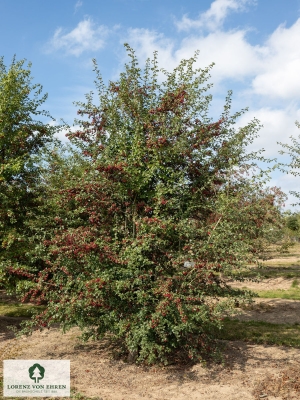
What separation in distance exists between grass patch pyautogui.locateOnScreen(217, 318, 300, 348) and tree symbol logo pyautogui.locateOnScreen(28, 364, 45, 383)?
5583 mm

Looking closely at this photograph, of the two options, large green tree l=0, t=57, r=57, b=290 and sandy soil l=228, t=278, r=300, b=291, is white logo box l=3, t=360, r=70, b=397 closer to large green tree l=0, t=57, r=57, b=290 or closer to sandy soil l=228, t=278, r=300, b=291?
large green tree l=0, t=57, r=57, b=290

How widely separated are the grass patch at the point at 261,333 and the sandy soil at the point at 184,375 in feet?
2.11

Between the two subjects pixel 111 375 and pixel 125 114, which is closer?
pixel 111 375

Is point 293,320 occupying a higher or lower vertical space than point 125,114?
lower

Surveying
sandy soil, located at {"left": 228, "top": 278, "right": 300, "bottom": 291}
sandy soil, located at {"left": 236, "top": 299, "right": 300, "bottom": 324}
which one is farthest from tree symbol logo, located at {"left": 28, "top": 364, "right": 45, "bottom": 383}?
sandy soil, located at {"left": 228, "top": 278, "right": 300, "bottom": 291}

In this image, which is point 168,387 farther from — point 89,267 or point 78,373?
point 89,267

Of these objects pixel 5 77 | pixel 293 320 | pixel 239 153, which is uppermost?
pixel 5 77

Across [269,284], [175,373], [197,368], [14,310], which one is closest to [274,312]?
[269,284]

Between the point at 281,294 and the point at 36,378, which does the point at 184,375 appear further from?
the point at 281,294

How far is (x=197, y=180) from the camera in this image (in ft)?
32.1

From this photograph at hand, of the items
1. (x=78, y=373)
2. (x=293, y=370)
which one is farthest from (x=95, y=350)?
(x=293, y=370)

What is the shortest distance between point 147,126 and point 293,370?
676 centimetres

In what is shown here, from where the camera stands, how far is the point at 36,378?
8219 mm

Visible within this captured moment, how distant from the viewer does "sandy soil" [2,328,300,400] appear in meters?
7.45
